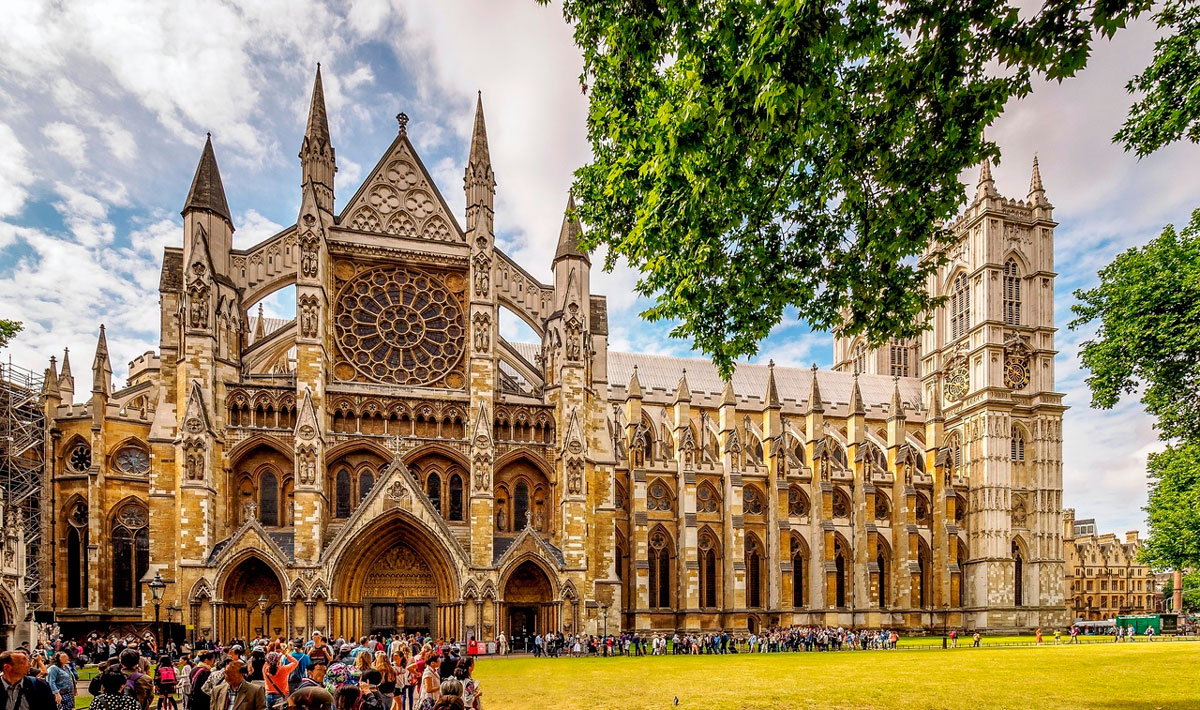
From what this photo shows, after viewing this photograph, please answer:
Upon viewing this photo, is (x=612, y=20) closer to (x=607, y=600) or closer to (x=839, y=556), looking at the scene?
(x=607, y=600)

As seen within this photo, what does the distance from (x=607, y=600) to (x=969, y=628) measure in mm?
29294

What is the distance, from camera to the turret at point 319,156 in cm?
3161

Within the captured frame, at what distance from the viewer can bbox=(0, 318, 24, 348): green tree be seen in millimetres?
29250

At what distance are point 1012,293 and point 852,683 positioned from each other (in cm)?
4384

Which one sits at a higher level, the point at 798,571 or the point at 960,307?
the point at 960,307

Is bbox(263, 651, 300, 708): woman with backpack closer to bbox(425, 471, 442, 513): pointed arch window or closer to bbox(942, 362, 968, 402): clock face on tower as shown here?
bbox(425, 471, 442, 513): pointed arch window

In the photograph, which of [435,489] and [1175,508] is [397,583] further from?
[1175,508]

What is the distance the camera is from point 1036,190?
57.6m

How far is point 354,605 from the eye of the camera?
29.6 m

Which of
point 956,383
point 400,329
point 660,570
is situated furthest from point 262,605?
point 956,383

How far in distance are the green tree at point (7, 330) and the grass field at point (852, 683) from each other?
20532 mm

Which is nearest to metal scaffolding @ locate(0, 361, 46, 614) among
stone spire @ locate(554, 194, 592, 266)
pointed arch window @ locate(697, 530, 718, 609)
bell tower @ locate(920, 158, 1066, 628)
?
stone spire @ locate(554, 194, 592, 266)

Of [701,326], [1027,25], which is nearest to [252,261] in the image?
[701,326]

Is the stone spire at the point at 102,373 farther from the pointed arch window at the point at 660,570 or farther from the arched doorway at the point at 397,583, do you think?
the pointed arch window at the point at 660,570
